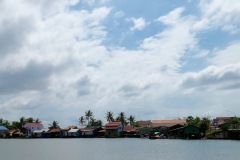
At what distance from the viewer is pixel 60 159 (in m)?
48.2

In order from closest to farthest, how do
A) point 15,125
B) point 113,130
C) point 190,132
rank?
point 190,132 → point 113,130 → point 15,125

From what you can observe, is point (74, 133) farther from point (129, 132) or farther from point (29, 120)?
point (29, 120)

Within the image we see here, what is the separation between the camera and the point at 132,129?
128125 millimetres

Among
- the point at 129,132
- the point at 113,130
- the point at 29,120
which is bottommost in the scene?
the point at 129,132

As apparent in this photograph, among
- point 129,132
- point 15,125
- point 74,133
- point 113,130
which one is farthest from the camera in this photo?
point 15,125

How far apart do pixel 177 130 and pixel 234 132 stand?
19.3 m

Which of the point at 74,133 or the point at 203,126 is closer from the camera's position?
the point at 203,126

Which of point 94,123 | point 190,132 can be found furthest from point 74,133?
point 190,132

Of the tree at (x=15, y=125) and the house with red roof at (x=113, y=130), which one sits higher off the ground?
the tree at (x=15, y=125)

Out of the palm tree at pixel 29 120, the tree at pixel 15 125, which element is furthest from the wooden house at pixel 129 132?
the tree at pixel 15 125

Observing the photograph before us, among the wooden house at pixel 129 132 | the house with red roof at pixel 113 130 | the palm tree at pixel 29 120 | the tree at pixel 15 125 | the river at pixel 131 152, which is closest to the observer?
the river at pixel 131 152

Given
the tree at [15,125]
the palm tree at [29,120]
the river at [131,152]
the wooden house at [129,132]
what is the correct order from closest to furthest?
1. the river at [131,152]
2. the wooden house at [129,132]
3. the tree at [15,125]
4. the palm tree at [29,120]

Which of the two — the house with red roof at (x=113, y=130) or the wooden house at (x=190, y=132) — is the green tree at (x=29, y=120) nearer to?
the house with red roof at (x=113, y=130)

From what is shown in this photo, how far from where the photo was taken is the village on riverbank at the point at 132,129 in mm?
98312
